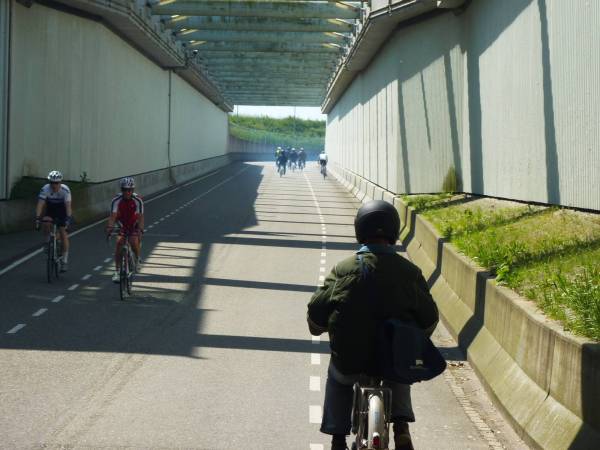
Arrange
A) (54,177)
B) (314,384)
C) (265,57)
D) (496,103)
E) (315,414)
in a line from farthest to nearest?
(265,57)
(496,103)
(54,177)
(314,384)
(315,414)

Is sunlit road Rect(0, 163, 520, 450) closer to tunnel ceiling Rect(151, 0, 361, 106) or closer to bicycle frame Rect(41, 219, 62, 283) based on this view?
bicycle frame Rect(41, 219, 62, 283)

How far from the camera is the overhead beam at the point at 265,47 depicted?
46562mm

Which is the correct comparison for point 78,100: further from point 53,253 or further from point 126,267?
point 126,267

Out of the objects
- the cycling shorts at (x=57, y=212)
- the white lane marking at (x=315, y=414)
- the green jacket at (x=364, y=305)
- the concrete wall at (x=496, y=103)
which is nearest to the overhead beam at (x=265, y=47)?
the concrete wall at (x=496, y=103)

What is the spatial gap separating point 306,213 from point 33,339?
23438mm

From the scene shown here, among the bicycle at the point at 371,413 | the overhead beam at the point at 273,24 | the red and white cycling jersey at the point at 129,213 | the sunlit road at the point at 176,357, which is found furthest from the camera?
the overhead beam at the point at 273,24

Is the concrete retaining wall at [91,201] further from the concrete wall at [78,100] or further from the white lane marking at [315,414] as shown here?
the white lane marking at [315,414]

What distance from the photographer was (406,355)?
519 cm

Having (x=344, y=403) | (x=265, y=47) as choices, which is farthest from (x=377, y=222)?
(x=265, y=47)

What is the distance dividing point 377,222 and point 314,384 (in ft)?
14.6

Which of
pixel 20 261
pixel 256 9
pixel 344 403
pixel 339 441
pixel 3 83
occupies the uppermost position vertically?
pixel 256 9

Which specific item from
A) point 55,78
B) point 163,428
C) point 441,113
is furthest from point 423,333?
point 55,78

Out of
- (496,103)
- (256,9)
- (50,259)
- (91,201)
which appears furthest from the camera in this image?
(256,9)

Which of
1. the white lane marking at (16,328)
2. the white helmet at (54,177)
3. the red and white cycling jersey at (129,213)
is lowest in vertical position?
the white lane marking at (16,328)
